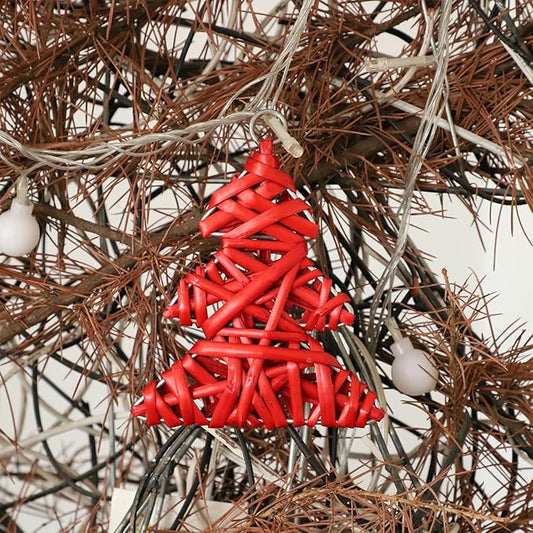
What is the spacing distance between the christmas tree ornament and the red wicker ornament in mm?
62

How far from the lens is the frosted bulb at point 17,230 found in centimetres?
27

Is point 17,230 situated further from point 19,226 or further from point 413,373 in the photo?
point 413,373

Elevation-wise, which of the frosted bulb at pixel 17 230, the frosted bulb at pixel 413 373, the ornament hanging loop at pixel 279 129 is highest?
the frosted bulb at pixel 17 230

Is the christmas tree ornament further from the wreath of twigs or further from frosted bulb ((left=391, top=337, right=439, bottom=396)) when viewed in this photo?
frosted bulb ((left=391, top=337, right=439, bottom=396))

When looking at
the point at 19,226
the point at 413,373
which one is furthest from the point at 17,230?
the point at 413,373

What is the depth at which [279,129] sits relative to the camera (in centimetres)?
24

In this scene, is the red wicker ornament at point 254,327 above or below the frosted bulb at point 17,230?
below

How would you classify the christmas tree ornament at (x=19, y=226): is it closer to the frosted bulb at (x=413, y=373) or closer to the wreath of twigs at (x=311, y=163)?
the wreath of twigs at (x=311, y=163)

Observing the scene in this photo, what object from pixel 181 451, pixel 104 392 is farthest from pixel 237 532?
pixel 104 392

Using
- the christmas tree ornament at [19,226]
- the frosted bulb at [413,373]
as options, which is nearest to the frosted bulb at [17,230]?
the christmas tree ornament at [19,226]

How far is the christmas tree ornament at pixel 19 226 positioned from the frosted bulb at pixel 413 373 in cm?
12

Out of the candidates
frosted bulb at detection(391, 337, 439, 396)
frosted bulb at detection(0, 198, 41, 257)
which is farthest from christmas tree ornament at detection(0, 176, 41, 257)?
frosted bulb at detection(391, 337, 439, 396)

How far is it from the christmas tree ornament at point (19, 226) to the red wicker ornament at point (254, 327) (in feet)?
0.20

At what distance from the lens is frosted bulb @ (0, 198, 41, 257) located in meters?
0.27
